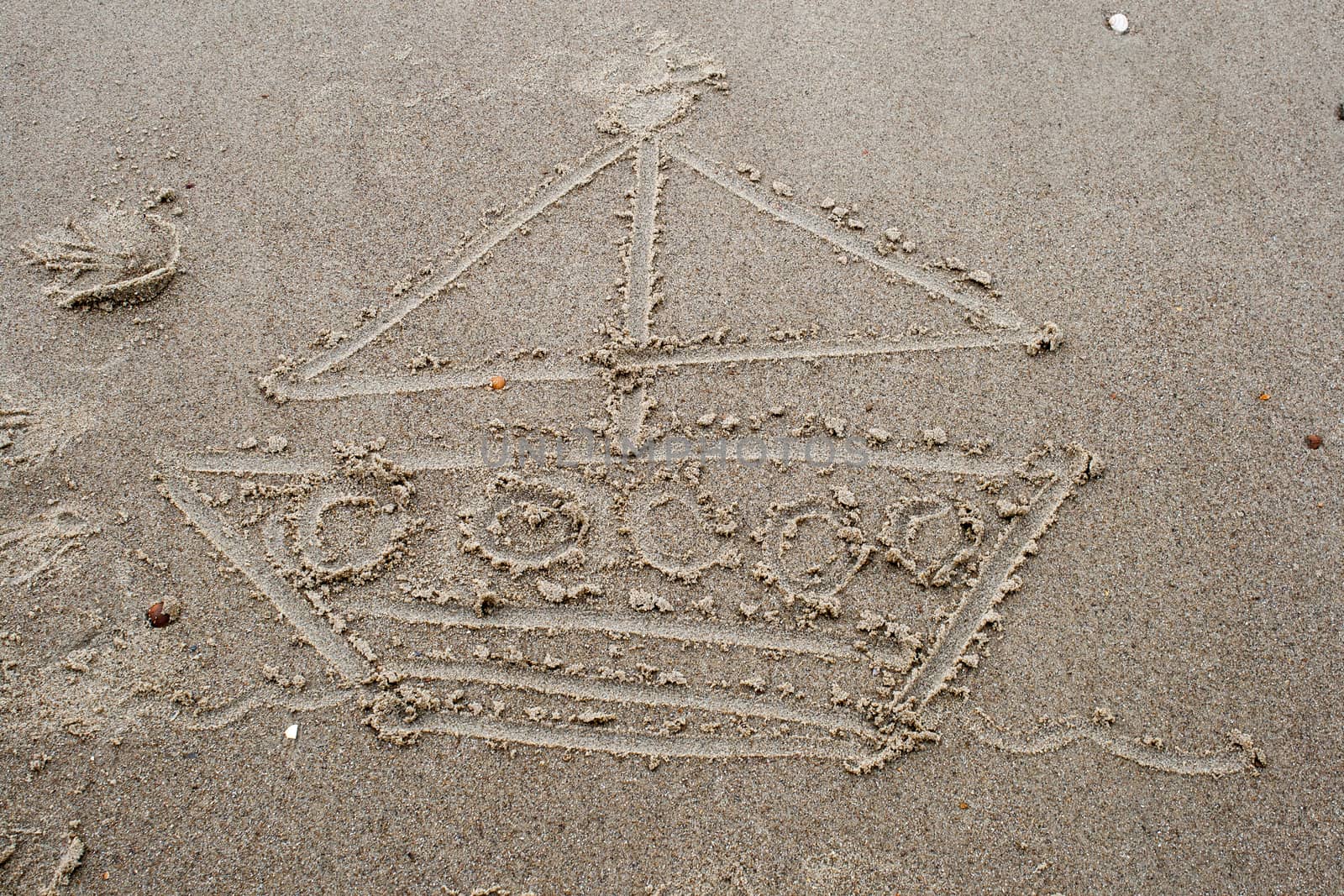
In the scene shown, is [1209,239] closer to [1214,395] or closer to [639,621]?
[1214,395]

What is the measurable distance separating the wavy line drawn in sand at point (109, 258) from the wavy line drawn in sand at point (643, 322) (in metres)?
0.49

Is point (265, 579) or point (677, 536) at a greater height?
point (677, 536)

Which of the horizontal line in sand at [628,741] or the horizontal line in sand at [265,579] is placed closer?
the horizontal line in sand at [628,741]

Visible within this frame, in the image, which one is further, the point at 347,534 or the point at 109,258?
the point at 109,258

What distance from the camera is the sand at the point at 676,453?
1783mm

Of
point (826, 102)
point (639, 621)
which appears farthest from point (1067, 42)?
point (639, 621)

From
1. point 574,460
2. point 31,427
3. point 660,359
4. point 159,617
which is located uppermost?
point 660,359

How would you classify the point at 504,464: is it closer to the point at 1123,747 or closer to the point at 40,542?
the point at 40,542

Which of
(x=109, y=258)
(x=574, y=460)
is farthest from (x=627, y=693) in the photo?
(x=109, y=258)

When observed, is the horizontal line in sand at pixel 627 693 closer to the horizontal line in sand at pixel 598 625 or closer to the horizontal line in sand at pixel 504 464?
the horizontal line in sand at pixel 598 625

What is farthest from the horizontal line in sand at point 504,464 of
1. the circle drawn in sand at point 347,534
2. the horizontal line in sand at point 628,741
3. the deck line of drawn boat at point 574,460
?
the horizontal line in sand at point 628,741

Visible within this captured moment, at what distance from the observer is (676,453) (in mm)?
2143

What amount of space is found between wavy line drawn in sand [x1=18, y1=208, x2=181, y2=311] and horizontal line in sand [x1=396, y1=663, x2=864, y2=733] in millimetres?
1284

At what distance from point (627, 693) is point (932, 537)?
0.73m
